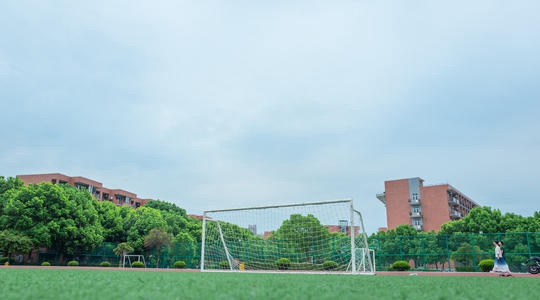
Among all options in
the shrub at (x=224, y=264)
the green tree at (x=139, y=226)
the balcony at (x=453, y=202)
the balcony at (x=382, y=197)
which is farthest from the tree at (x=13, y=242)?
the balcony at (x=453, y=202)

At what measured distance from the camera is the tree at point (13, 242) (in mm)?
19578

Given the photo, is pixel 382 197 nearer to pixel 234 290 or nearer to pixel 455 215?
pixel 455 215

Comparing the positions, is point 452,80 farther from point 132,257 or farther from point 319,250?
point 132,257

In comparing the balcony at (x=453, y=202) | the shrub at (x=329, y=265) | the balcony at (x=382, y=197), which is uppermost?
the balcony at (x=382, y=197)

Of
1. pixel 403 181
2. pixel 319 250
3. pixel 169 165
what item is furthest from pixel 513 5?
pixel 403 181

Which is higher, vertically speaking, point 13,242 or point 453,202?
point 453,202

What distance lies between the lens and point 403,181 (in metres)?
49.0

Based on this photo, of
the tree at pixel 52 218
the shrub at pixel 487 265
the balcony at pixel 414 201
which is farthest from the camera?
the balcony at pixel 414 201

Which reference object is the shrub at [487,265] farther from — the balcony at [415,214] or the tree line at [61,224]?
the balcony at [415,214]

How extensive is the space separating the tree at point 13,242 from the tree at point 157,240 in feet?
22.7

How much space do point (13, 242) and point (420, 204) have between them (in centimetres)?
4387

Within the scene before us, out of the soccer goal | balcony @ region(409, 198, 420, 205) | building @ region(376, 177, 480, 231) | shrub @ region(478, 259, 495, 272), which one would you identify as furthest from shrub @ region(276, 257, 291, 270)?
balcony @ region(409, 198, 420, 205)

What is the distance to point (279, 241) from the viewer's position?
46.3 ft

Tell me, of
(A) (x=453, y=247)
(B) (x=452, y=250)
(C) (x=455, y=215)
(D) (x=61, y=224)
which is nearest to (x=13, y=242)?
(D) (x=61, y=224)
